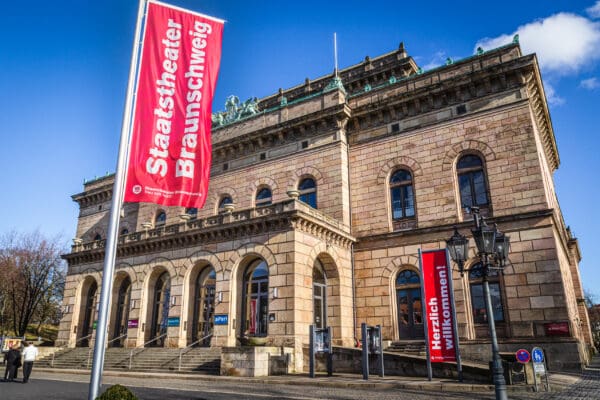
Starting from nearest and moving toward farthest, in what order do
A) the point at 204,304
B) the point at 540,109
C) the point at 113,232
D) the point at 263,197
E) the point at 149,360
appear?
1. the point at 113,232
2. the point at 149,360
3. the point at 540,109
4. the point at 204,304
5. the point at 263,197

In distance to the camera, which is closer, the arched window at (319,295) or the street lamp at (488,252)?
the street lamp at (488,252)

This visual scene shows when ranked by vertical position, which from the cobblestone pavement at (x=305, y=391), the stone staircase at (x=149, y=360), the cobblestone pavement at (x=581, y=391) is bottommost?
the cobblestone pavement at (x=581, y=391)

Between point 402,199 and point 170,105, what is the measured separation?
55.4 feet

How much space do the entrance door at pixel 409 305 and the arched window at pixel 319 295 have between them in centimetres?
386

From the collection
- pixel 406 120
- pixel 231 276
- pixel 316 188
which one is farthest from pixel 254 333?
pixel 406 120

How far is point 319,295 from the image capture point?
76.9 ft

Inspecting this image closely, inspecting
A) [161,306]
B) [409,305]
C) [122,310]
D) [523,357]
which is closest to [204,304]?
[161,306]

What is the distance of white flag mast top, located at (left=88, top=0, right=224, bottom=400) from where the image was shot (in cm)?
962

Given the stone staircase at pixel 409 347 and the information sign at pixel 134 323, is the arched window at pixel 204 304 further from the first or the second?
the stone staircase at pixel 409 347

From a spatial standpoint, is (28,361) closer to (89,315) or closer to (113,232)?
(113,232)

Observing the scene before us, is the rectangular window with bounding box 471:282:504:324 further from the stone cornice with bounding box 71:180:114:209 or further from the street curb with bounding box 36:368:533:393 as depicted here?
the stone cornice with bounding box 71:180:114:209

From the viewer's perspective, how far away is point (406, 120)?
83.5 feet

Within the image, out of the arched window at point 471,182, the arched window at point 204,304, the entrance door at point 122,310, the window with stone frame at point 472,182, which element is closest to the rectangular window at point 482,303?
the window with stone frame at point 472,182

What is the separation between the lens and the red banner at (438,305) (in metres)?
15.5
